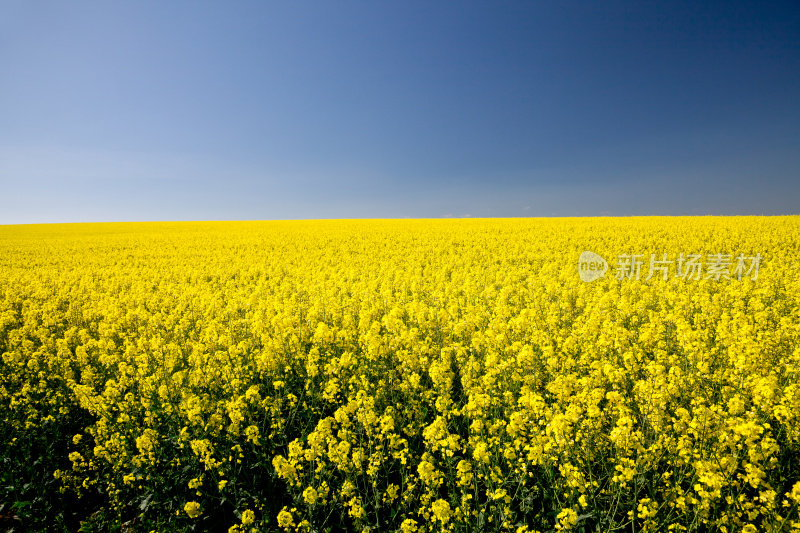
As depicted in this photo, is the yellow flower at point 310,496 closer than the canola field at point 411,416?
Yes

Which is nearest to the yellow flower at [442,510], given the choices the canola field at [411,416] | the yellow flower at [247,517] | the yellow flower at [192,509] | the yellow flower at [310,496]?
the canola field at [411,416]

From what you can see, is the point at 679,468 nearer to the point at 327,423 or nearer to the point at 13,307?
the point at 327,423

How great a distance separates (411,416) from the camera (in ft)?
14.9

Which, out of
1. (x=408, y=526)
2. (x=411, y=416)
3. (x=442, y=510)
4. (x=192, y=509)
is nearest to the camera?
(x=442, y=510)

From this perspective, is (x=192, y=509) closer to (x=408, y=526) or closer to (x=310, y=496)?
(x=310, y=496)

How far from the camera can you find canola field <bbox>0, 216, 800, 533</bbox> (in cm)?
319

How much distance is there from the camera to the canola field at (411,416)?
3.19 meters

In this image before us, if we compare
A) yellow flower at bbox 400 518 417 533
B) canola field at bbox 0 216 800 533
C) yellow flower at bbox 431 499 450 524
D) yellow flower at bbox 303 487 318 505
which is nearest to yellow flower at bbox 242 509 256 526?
canola field at bbox 0 216 800 533

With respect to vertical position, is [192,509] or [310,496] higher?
[310,496]

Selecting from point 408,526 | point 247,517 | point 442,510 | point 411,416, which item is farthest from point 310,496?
point 411,416

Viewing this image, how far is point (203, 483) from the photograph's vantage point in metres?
3.87

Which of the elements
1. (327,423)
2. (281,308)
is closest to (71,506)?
(327,423)

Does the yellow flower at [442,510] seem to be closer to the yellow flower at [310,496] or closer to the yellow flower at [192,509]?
the yellow flower at [310,496]

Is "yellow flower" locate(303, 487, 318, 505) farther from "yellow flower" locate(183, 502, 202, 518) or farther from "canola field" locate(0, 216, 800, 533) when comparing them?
"yellow flower" locate(183, 502, 202, 518)
